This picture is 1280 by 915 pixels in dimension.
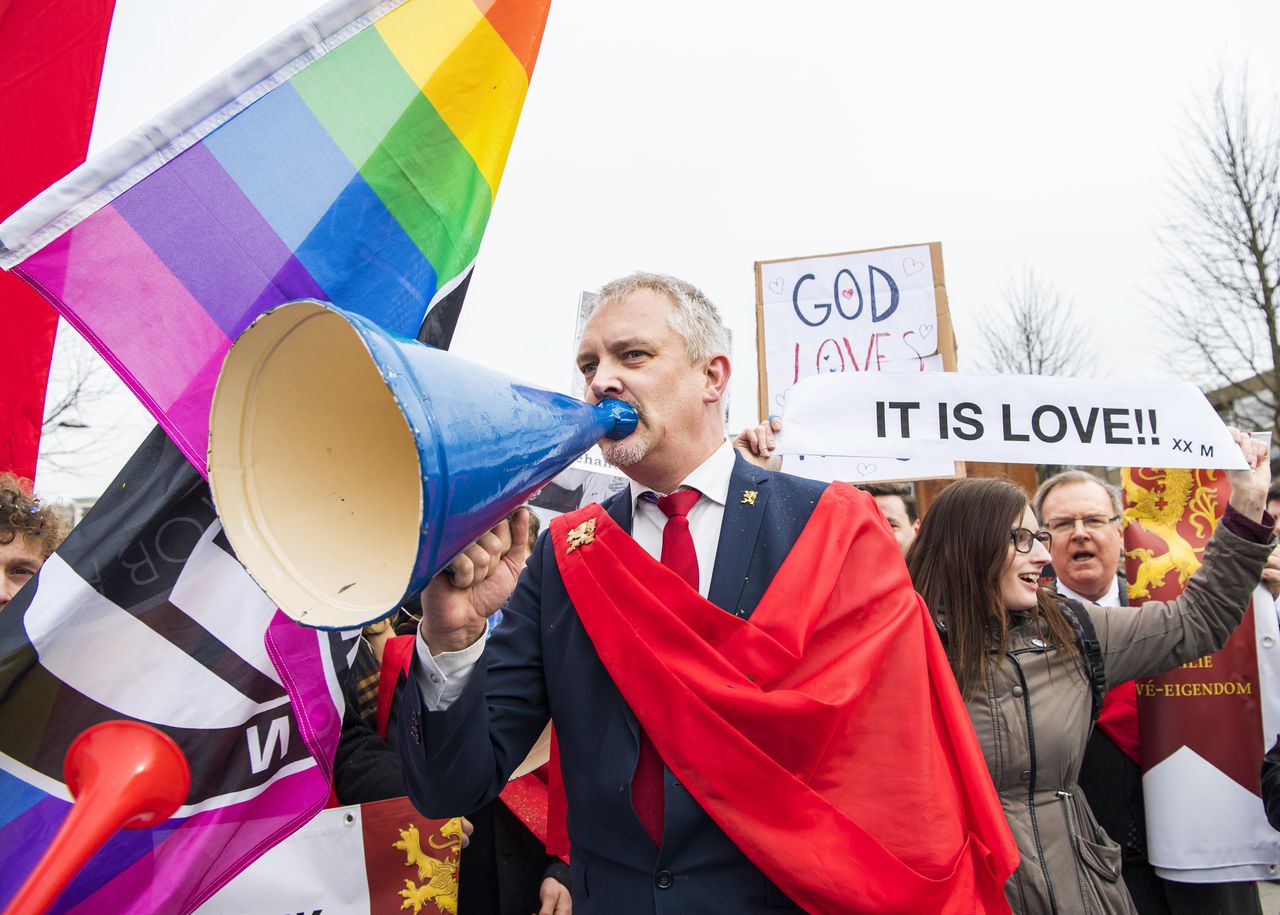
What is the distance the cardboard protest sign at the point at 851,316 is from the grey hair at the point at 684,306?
2.48m

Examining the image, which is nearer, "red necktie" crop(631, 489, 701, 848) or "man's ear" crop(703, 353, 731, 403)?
"red necktie" crop(631, 489, 701, 848)

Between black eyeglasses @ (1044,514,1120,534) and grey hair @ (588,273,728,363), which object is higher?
grey hair @ (588,273,728,363)

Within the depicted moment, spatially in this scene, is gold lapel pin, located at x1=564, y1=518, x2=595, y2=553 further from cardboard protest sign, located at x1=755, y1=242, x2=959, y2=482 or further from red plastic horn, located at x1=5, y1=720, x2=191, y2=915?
cardboard protest sign, located at x1=755, y1=242, x2=959, y2=482

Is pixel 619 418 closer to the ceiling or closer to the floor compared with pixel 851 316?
closer to the floor

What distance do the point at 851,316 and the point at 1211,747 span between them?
255 cm

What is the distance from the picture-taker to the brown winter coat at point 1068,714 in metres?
2.21

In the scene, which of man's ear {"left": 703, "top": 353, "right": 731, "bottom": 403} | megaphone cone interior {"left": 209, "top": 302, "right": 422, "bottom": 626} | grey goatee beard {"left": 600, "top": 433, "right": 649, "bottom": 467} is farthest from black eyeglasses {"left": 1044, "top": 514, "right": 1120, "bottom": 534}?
megaphone cone interior {"left": 209, "top": 302, "right": 422, "bottom": 626}

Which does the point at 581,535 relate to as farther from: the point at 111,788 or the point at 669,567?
the point at 111,788

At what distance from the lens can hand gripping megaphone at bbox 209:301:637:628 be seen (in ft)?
3.66

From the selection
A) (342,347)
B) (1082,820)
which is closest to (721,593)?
(342,347)

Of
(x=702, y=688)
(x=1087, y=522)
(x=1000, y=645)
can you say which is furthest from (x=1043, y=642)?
(x=702, y=688)

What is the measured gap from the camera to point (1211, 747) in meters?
2.74

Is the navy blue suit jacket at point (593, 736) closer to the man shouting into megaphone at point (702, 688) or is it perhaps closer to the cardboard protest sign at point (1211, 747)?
the man shouting into megaphone at point (702, 688)

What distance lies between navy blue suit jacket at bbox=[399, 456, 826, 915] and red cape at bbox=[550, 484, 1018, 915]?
0.06 meters
